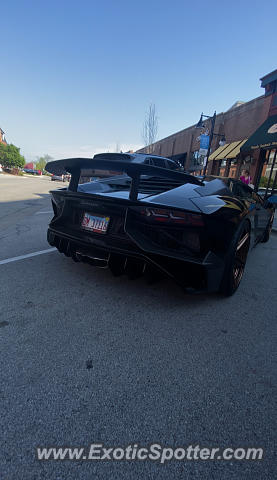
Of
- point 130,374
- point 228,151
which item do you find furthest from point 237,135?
point 130,374

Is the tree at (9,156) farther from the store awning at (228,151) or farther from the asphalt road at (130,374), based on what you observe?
the asphalt road at (130,374)

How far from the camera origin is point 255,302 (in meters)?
A: 2.83

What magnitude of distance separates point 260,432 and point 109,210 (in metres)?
1.80

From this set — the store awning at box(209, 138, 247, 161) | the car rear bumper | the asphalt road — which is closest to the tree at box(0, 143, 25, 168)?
the store awning at box(209, 138, 247, 161)

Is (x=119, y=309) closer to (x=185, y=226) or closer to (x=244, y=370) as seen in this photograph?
(x=185, y=226)

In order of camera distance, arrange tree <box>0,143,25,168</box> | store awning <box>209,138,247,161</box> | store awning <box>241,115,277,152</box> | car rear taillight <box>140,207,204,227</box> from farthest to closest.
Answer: tree <box>0,143,25,168</box> < store awning <box>209,138,247,161</box> < store awning <box>241,115,277,152</box> < car rear taillight <box>140,207,204,227</box>

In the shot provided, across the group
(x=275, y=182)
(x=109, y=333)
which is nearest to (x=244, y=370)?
(x=109, y=333)

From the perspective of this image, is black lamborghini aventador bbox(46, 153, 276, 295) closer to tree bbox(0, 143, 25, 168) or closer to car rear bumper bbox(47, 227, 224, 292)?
car rear bumper bbox(47, 227, 224, 292)

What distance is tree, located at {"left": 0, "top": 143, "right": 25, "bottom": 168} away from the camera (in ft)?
176

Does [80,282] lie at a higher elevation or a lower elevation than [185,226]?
lower

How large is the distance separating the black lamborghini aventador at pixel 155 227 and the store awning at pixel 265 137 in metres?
12.2

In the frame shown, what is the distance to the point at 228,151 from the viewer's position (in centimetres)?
1741

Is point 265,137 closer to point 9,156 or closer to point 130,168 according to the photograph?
point 130,168

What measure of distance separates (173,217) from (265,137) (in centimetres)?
1393
